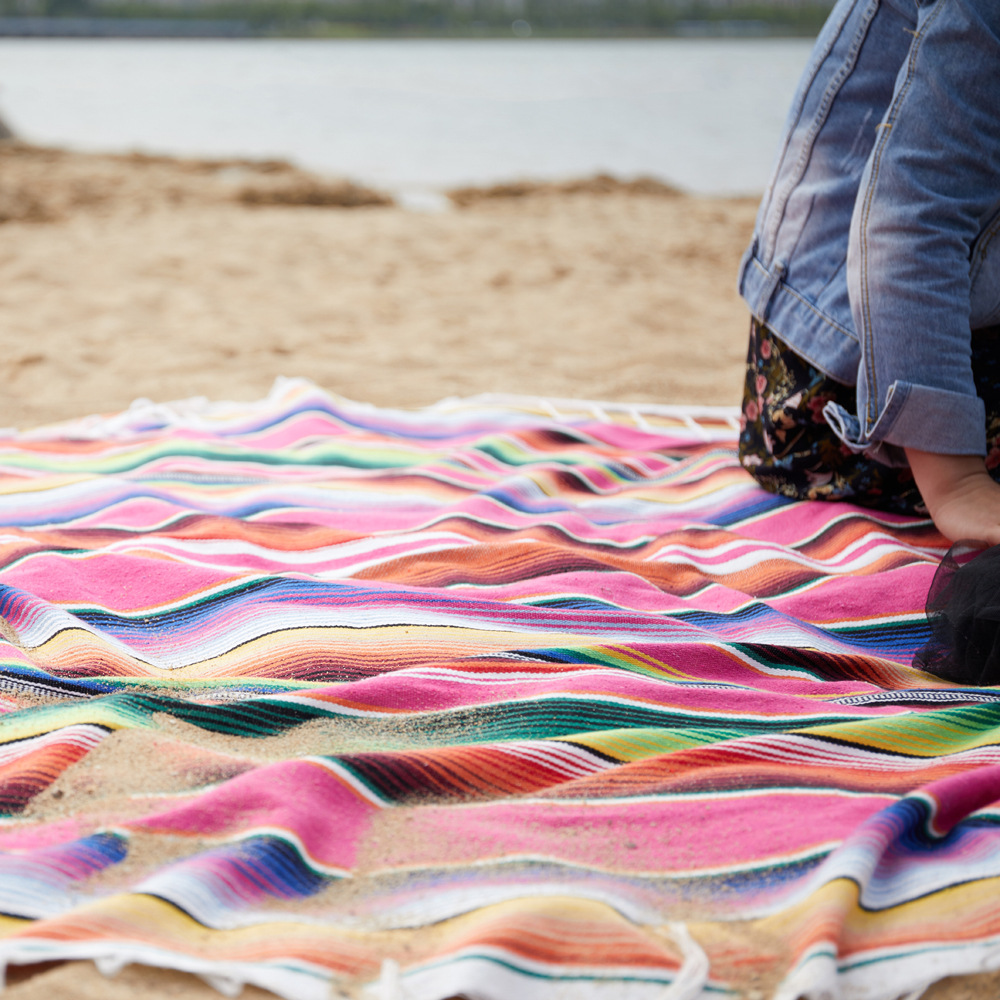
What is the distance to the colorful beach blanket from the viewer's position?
871 mm

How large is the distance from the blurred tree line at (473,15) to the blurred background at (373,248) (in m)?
22.4

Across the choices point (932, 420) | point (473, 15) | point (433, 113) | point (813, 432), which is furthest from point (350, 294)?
point (473, 15)

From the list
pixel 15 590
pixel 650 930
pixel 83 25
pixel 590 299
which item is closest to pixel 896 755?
pixel 650 930

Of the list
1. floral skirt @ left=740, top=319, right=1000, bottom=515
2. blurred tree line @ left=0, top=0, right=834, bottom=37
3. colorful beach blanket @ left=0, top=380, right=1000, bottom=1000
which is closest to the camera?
colorful beach blanket @ left=0, top=380, right=1000, bottom=1000

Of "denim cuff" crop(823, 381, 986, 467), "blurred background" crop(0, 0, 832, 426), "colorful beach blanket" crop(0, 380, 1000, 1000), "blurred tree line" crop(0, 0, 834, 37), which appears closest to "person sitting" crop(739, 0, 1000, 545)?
"denim cuff" crop(823, 381, 986, 467)

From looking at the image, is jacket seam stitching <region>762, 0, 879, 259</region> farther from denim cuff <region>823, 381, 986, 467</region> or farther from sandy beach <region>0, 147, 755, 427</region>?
sandy beach <region>0, 147, 755, 427</region>

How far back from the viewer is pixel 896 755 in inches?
45.3

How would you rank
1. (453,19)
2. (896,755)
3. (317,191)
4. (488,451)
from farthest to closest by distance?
(453,19) → (317,191) → (488,451) → (896,755)

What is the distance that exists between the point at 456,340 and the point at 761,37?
3753cm

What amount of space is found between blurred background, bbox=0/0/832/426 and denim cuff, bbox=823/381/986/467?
149cm

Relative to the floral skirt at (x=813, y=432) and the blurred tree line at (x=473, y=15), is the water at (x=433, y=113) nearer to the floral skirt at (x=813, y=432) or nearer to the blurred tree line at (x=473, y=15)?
the blurred tree line at (x=473, y=15)

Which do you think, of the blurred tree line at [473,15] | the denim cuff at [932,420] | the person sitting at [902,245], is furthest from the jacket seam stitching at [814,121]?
the blurred tree line at [473,15]

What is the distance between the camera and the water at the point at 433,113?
9477 millimetres

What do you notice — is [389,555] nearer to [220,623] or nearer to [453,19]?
[220,623]
